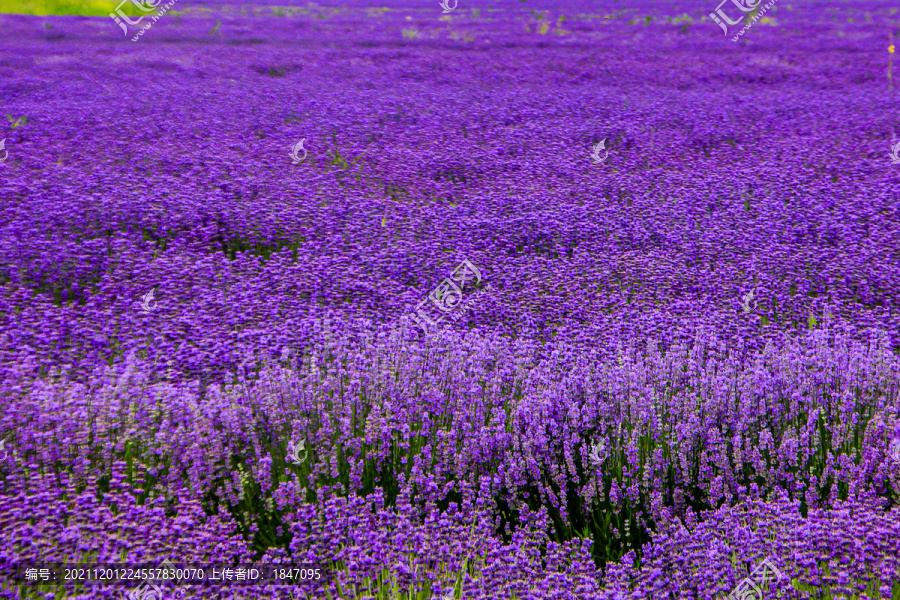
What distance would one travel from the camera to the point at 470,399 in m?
2.53

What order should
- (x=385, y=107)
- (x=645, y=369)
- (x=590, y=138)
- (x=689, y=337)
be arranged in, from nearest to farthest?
(x=645, y=369) → (x=689, y=337) → (x=590, y=138) → (x=385, y=107)

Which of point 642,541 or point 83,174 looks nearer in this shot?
point 642,541

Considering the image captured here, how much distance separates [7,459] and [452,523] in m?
1.39

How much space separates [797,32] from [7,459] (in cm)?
1600

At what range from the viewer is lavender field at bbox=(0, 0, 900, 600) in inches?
75.4

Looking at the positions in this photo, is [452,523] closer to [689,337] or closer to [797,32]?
[689,337]

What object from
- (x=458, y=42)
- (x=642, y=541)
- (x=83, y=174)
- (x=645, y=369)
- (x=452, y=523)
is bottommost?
(x=642, y=541)

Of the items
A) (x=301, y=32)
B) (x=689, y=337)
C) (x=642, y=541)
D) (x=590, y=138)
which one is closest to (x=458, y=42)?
(x=301, y=32)

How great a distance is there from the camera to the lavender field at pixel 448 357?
192 cm

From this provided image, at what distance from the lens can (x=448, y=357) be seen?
277 cm

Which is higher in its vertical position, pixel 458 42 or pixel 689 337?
pixel 458 42

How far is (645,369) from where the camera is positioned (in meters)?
2.70

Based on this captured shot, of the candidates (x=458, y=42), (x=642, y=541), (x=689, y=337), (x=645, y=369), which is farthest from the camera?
(x=458, y=42)

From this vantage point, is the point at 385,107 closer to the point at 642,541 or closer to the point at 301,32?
the point at 642,541
